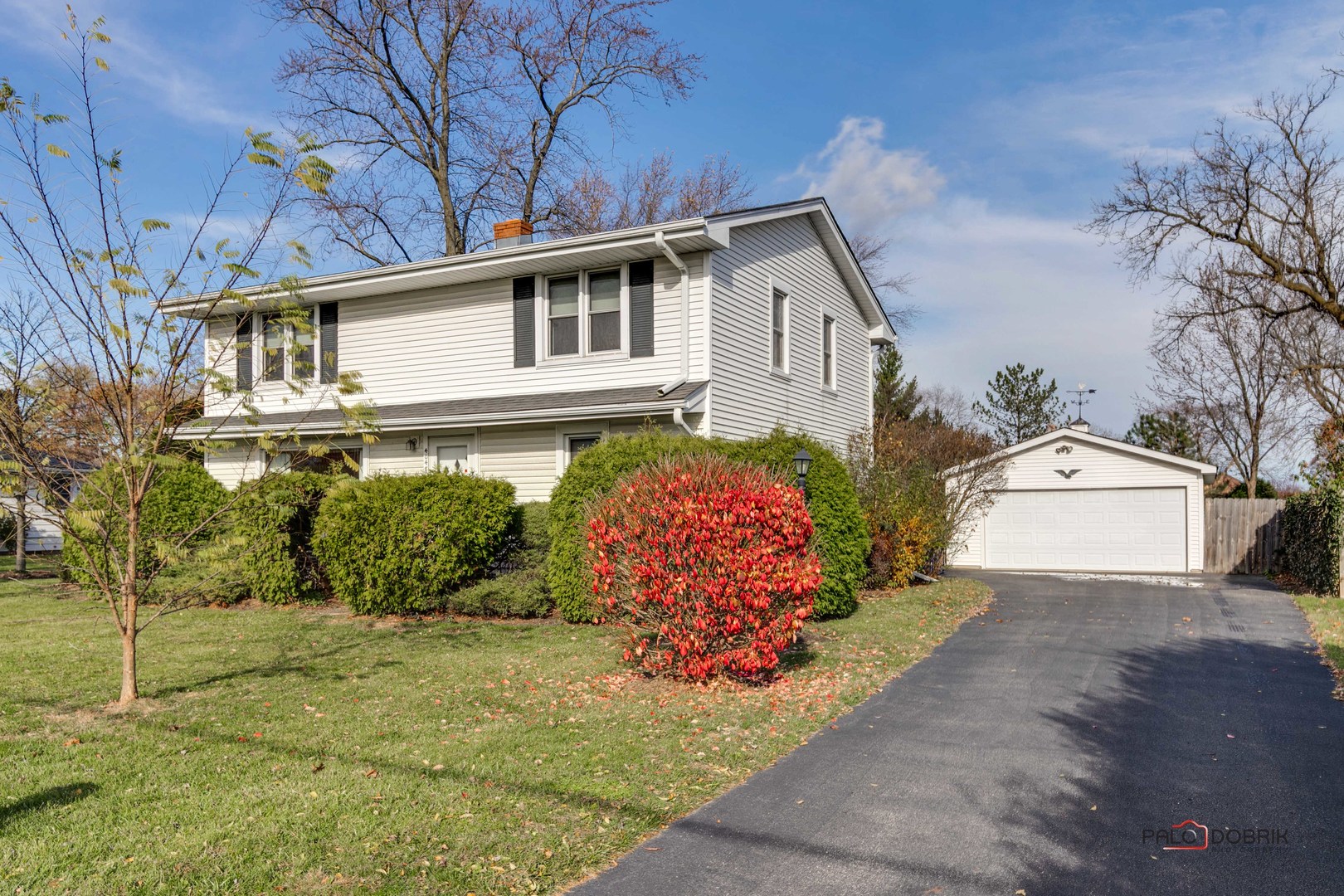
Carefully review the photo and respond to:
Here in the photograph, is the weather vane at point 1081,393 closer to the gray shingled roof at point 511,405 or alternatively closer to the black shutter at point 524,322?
the gray shingled roof at point 511,405

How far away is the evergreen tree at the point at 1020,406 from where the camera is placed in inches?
1415

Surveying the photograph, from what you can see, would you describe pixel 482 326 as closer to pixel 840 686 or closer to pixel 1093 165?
pixel 840 686

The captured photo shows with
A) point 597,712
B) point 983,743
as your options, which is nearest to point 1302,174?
point 983,743

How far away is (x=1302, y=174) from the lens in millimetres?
Result: 21188

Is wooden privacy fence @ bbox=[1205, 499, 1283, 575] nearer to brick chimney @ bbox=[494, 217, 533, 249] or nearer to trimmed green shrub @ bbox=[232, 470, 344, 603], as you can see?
brick chimney @ bbox=[494, 217, 533, 249]

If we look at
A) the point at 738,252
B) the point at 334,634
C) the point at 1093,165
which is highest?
the point at 1093,165

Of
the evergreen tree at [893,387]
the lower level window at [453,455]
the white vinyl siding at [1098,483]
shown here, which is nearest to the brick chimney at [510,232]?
the lower level window at [453,455]

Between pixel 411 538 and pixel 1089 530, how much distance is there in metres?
16.8

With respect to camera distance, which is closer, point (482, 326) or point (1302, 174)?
point (482, 326)

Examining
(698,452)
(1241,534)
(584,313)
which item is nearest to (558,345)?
(584,313)

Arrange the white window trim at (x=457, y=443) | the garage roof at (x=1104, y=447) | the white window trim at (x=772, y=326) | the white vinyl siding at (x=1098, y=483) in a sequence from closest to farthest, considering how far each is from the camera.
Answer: the white window trim at (x=457, y=443)
the white window trim at (x=772, y=326)
the garage roof at (x=1104, y=447)
the white vinyl siding at (x=1098, y=483)

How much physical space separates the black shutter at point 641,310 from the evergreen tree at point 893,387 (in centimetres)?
1626

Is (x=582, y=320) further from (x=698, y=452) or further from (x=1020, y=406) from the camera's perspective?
(x=1020, y=406)

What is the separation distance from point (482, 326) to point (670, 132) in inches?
420
